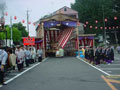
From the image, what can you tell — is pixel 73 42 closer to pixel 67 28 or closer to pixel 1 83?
pixel 67 28

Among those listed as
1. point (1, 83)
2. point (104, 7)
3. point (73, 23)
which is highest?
point (104, 7)

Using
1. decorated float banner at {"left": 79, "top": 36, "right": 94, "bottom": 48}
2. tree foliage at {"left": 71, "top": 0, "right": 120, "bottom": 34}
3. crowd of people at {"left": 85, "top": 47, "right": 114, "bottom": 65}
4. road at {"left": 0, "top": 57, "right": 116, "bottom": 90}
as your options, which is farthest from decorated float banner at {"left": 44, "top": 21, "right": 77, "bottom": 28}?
tree foliage at {"left": 71, "top": 0, "right": 120, "bottom": 34}

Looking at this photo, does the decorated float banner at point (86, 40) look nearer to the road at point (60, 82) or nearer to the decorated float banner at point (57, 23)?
the decorated float banner at point (57, 23)

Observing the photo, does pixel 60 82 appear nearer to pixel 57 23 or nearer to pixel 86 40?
pixel 57 23

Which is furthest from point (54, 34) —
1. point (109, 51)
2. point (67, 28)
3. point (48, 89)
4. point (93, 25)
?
point (48, 89)

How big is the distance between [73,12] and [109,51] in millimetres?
51945

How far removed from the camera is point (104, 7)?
197ft

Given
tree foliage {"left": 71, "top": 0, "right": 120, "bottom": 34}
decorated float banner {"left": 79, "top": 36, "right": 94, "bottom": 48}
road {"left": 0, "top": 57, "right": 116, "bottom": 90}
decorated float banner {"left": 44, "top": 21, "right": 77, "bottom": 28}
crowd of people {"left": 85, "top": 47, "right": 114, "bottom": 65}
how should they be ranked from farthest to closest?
tree foliage {"left": 71, "top": 0, "right": 120, "bottom": 34}, decorated float banner {"left": 79, "top": 36, "right": 94, "bottom": 48}, decorated float banner {"left": 44, "top": 21, "right": 77, "bottom": 28}, crowd of people {"left": 85, "top": 47, "right": 114, "bottom": 65}, road {"left": 0, "top": 57, "right": 116, "bottom": 90}

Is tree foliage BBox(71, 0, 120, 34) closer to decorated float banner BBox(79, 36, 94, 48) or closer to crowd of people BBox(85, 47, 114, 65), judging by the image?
decorated float banner BBox(79, 36, 94, 48)

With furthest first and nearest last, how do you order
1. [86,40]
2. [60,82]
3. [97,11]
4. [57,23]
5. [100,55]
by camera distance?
[97,11] < [86,40] < [57,23] < [100,55] < [60,82]

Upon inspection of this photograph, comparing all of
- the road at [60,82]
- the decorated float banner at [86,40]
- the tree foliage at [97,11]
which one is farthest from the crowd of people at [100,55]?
the tree foliage at [97,11]

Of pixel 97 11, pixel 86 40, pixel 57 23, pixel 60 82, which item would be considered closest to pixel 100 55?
pixel 60 82

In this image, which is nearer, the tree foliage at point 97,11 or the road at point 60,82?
the road at point 60,82

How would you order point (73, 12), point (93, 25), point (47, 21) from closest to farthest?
point (47, 21) → point (93, 25) → point (73, 12)
